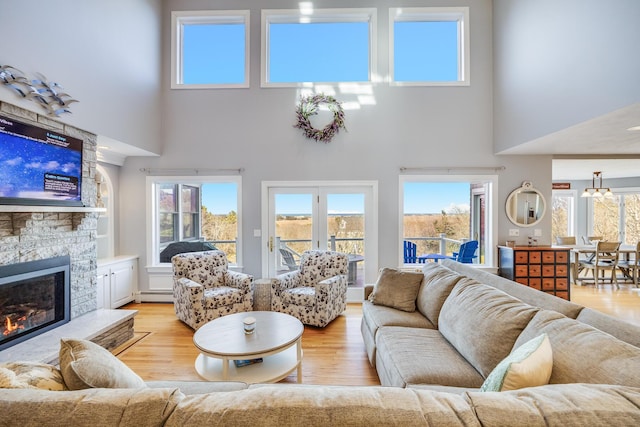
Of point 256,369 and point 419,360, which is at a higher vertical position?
point 419,360

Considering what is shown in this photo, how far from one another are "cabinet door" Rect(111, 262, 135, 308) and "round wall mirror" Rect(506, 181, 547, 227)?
5.95m

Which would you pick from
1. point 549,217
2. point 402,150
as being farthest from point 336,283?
point 549,217

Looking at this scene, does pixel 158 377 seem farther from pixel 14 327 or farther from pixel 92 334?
pixel 14 327

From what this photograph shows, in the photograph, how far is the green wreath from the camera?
4.47 meters

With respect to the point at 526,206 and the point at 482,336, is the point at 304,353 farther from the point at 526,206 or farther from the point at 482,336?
the point at 526,206

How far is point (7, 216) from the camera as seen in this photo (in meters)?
2.50

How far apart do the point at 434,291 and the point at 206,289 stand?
280cm

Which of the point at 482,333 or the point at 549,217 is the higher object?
the point at 549,217

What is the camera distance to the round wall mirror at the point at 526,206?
451 centimetres

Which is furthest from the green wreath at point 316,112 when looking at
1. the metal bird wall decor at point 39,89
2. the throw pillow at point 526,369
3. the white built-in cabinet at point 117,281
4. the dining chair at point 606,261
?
the dining chair at point 606,261

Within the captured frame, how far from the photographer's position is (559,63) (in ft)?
10.2

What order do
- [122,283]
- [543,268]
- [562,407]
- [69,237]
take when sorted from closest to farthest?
[562,407] < [69,237] < [543,268] < [122,283]

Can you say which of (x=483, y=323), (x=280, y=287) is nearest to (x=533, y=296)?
(x=483, y=323)

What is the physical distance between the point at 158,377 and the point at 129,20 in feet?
14.4
